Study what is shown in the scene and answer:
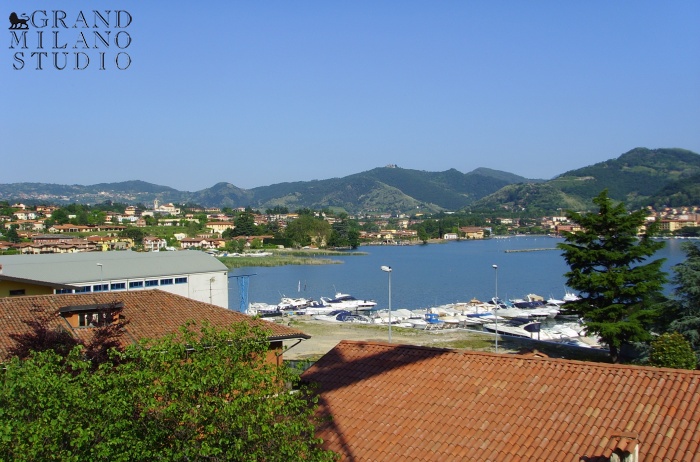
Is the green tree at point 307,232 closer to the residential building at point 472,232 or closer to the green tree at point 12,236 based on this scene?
the green tree at point 12,236

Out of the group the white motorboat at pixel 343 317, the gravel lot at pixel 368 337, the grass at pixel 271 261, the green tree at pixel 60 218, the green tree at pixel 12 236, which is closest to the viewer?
the gravel lot at pixel 368 337

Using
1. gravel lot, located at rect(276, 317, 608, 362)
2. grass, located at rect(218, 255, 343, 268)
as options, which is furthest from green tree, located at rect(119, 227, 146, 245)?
gravel lot, located at rect(276, 317, 608, 362)

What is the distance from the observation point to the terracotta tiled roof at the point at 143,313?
35.0 feet

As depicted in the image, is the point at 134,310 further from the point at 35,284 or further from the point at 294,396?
the point at 294,396

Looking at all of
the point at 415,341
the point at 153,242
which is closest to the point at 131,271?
the point at 415,341

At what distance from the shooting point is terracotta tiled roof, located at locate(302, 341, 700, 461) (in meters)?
6.46

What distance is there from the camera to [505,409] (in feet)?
24.0

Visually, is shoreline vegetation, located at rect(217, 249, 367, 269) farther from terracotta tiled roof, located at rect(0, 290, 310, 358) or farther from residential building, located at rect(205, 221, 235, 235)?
terracotta tiled roof, located at rect(0, 290, 310, 358)

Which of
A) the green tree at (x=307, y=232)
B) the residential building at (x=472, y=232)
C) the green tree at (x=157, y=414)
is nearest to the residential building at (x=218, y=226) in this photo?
the green tree at (x=307, y=232)

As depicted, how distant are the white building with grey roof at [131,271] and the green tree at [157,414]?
22.1m

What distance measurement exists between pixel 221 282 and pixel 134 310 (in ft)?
63.3

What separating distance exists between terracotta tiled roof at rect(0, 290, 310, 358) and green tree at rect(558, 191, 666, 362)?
9429 mm

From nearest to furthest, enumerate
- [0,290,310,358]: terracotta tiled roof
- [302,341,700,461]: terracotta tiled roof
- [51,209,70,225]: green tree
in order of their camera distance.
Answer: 1. [302,341,700,461]: terracotta tiled roof
2. [0,290,310,358]: terracotta tiled roof
3. [51,209,70,225]: green tree

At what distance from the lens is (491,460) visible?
663 cm
